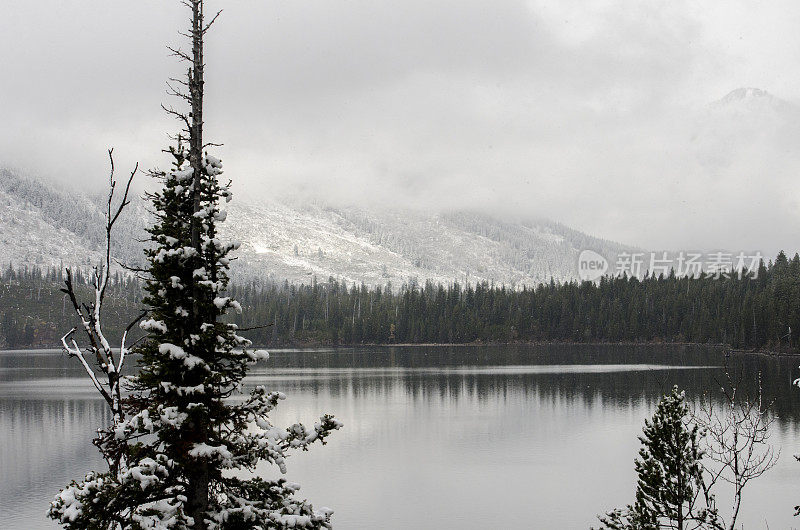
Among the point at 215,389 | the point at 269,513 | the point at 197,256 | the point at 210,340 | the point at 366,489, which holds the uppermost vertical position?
the point at 197,256

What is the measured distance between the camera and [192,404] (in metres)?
14.4

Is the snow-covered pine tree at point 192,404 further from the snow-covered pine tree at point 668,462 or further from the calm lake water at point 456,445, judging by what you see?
the calm lake water at point 456,445

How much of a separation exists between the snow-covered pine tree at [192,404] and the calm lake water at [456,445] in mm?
26872

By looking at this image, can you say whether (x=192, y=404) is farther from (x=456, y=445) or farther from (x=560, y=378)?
(x=560, y=378)

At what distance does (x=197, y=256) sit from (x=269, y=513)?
5.30 m

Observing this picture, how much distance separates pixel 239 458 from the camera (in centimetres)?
1523

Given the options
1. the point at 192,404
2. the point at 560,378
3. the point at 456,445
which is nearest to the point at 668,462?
the point at 192,404

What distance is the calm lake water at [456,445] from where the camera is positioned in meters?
44.0

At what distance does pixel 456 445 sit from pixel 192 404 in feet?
172

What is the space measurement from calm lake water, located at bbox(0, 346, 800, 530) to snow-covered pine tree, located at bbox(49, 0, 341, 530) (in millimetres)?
26872

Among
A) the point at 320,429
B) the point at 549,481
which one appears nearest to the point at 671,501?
the point at 320,429

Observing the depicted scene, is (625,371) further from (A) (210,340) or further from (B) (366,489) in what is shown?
(A) (210,340)

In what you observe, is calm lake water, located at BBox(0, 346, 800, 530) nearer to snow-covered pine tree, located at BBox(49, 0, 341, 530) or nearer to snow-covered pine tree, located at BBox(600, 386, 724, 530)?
snow-covered pine tree, located at BBox(600, 386, 724, 530)

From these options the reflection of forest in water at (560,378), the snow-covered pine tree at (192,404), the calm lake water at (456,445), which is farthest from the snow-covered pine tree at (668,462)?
the reflection of forest in water at (560,378)
